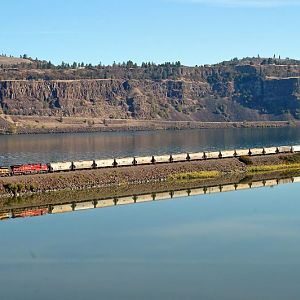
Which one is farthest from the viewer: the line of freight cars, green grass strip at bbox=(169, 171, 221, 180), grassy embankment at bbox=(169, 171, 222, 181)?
green grass strip at bbox=(169, 171, 221, 180)

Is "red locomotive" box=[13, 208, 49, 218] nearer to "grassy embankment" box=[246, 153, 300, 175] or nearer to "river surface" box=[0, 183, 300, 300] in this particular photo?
"river surface" box=[0, 183, 300, 300]

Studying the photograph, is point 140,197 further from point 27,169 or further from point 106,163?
point 27,169

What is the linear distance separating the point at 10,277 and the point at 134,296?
924 centimetres

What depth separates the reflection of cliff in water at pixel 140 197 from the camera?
69000mm

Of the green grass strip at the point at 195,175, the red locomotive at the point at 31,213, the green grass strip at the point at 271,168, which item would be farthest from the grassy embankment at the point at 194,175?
the red locomotive at the point at 31,213

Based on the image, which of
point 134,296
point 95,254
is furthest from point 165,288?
point 95,254

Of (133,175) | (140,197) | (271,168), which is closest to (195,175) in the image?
(133,175)

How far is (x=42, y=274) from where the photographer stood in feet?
152

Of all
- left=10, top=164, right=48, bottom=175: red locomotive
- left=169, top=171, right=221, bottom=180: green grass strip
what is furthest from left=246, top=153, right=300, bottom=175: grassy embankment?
left=10, top=164, right=48, bottom=175: red locomotive

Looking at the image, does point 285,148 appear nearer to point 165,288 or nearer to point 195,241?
point 195,241

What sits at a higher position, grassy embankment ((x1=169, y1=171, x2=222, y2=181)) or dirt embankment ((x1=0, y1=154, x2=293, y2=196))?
dirt embankment ((x1=0, y1=154, x2=293, y2=196))

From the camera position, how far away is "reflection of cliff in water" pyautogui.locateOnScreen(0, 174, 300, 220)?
226 ft

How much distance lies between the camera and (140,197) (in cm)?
7750

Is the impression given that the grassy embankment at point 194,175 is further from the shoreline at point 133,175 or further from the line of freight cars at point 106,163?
the line of freight cars at point 106,163
